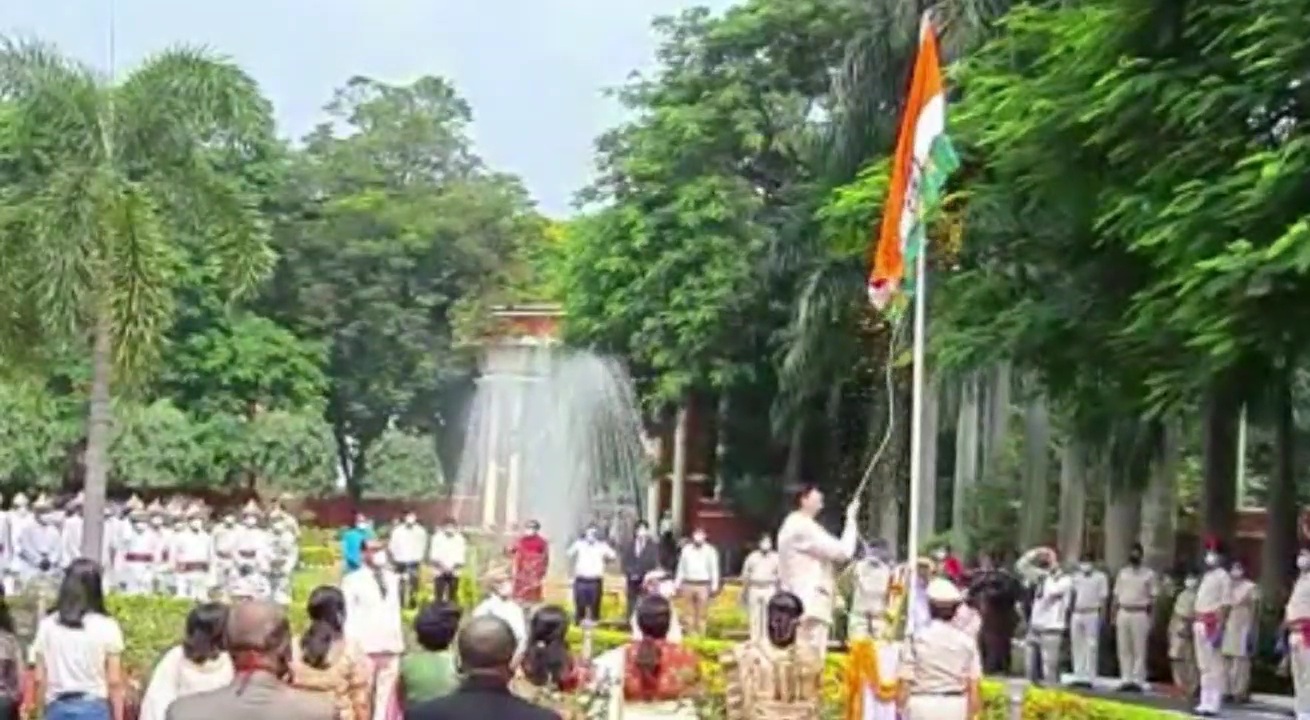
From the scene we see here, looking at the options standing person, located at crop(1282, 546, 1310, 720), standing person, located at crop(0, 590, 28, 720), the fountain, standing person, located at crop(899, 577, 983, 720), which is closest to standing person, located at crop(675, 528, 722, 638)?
standing person, located at crop(1282, 546, 1310, 720)

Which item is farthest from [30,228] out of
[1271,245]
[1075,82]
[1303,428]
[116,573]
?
[1303,428]

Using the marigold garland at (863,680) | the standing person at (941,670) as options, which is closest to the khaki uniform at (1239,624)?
the marigold garland at (863,680)

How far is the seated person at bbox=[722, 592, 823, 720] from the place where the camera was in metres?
9.31

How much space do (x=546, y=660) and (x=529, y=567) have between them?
21153 millimetres

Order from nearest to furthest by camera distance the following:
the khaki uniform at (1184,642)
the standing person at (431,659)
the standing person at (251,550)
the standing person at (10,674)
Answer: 1. the standing person at (431,659)
2. the standing person at (10,674)
3. the khaki uniform at (1184,642)
4. the standing person at (251,550)

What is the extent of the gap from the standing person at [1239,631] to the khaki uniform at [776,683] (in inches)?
510

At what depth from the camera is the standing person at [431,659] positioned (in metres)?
8.14

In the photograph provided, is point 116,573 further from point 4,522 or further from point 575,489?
point 575,489

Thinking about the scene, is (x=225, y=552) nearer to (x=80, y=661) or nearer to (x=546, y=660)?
(x=80, y=661)

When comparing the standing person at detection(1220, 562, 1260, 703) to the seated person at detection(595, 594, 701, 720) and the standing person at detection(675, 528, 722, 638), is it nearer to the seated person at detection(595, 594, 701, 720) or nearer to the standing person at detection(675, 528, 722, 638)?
the standing person at detection(675, 528, 722, 638)

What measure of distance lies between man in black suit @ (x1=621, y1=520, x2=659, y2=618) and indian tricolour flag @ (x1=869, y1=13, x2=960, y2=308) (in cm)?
1434

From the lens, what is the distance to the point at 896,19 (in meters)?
30.9

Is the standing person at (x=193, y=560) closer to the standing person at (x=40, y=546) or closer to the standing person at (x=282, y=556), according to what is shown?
the standing person at (x=282, y=556)

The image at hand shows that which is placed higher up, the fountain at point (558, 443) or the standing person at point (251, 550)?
the fountain at point (558, 443)
